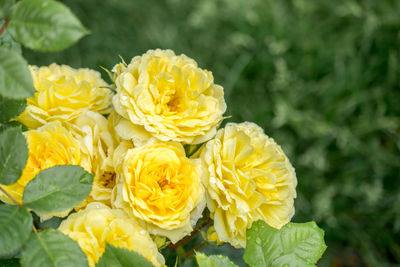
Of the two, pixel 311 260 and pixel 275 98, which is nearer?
pixel 311 260

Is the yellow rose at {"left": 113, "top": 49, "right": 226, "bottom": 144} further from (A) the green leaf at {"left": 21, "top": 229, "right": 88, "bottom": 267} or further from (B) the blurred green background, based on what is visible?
(B) the blurred green background

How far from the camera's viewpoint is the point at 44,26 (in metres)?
0.40

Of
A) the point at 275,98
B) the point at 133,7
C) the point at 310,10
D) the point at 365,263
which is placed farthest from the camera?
the point at 133,7

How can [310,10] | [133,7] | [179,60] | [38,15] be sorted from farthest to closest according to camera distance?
[133,7], [310,10], [179,60], [38,15]

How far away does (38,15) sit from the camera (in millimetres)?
397

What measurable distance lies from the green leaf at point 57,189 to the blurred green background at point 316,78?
1.31m

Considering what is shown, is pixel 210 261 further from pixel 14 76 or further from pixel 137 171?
pixel 14 76

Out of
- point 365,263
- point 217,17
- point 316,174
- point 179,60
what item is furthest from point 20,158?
point 217,17

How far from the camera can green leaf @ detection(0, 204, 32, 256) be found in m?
0.38

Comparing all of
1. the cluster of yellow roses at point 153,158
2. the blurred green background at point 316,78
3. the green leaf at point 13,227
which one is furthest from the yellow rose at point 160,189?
the blurred green background at point 316,78

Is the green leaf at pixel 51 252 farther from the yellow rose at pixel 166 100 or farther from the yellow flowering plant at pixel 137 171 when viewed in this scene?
the yellow rose at pixel 166 100

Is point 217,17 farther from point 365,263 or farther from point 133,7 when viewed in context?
point 365,263

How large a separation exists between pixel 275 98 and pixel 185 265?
1324 millimetres

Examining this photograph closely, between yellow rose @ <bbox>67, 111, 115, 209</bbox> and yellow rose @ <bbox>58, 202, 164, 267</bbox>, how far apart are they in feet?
0.13
